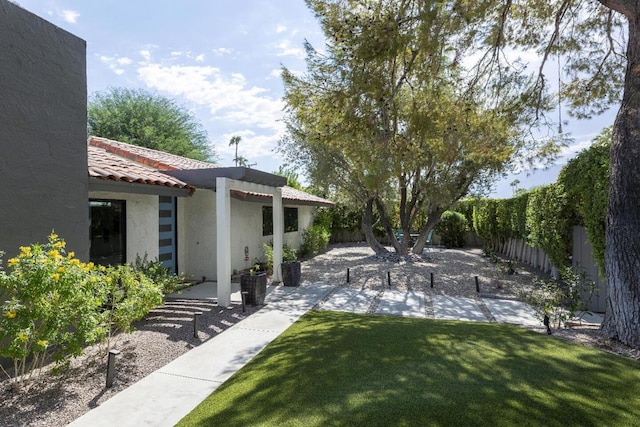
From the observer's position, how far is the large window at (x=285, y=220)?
16.2 metres

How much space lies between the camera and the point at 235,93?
64.4ft

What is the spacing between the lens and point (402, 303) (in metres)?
10.0

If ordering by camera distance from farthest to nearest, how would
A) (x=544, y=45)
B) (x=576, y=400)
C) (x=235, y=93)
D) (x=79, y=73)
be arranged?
(x=235, y=93), (x=544, y=45), (x=79, y=73), (x=576, y=400)

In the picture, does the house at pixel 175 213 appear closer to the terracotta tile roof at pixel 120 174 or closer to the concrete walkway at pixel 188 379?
the terracotta tile roof at pixel 120 174

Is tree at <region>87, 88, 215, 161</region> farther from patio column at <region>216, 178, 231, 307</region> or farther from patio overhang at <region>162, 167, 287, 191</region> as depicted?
patio column at <region>216, 178, 231, 307</region>

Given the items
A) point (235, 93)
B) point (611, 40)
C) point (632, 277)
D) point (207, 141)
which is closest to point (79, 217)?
point (632, 277)

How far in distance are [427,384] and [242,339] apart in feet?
12.2

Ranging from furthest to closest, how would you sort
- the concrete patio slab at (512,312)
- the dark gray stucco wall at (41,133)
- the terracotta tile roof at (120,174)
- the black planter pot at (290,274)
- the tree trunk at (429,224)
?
1. the tree trunk at (429,224)
2. the black planter pot at (290,274)
3. the concrete patio slab at (512,312)
4. the terracotta tile roof at (120,174)
5. the dark gray stucco wall at (41,133)

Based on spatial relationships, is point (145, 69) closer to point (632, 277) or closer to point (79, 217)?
point (79, 217)

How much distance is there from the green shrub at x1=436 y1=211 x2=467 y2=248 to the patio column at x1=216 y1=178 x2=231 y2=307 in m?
20.0

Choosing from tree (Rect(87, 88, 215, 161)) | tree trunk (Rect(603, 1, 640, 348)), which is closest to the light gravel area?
tree trunk (Rect(603, 1, 640, 348))

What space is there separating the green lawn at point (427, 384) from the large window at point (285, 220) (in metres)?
9.75

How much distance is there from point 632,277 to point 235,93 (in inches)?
736

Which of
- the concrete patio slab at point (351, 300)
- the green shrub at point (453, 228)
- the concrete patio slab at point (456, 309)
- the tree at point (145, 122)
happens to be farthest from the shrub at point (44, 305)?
the tree at point (145, 122)
